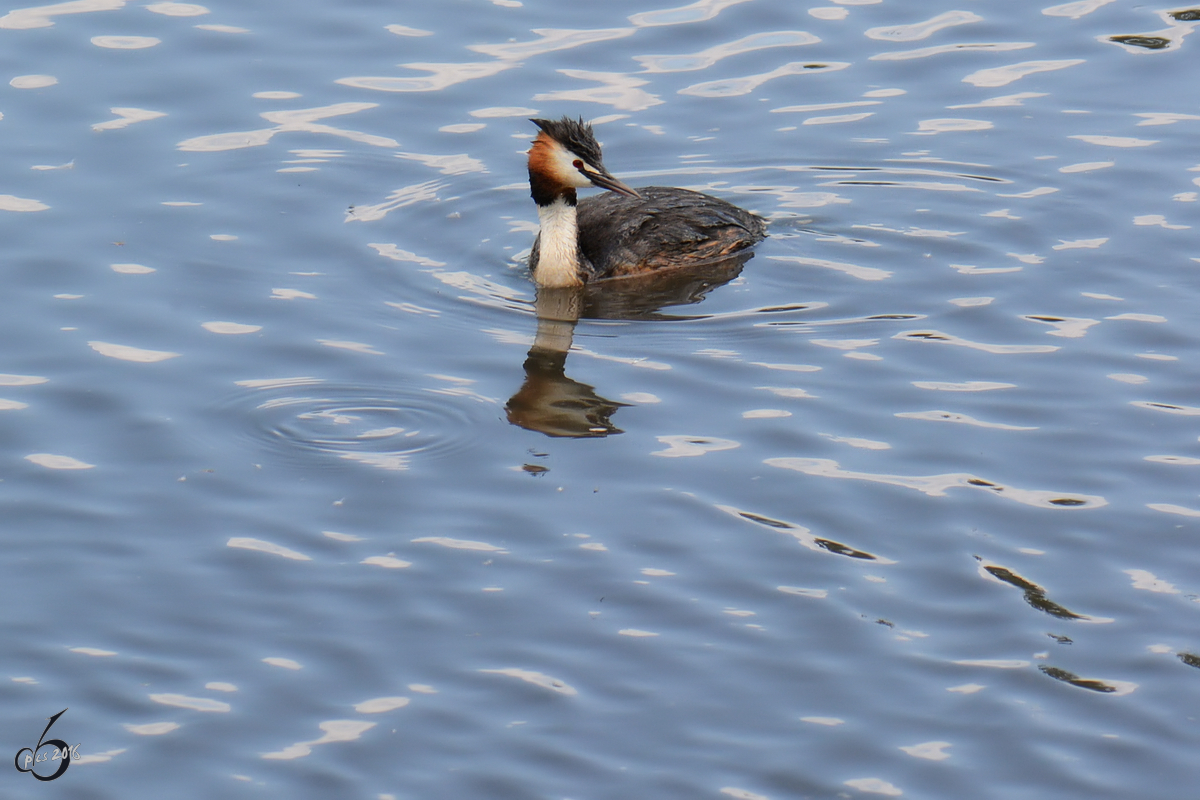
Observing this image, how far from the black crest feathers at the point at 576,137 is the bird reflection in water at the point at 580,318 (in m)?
0.86

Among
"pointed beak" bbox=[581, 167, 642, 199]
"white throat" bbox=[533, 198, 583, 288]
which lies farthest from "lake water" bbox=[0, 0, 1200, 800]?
"pointed beak" bbox=[581, 167, 642, 199]

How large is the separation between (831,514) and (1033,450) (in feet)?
4.12

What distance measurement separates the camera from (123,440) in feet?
27.6

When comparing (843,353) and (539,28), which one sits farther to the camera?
(539,28)

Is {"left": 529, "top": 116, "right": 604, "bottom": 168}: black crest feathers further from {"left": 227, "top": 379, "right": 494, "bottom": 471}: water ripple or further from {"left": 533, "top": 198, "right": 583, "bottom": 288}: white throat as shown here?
{"left": 227, "top": 379, "right": 494, "bottom": 471}: water ripple

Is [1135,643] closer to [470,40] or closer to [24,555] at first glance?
[24,555]

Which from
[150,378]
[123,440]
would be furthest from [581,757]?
[150,378]

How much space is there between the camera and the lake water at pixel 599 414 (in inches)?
243

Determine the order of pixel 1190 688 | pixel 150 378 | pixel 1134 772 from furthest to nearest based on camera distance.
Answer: pixel 150 378, pixel 1190 688, pixel 1134 772

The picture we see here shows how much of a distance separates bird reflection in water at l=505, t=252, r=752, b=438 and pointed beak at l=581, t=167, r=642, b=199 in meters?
0.61

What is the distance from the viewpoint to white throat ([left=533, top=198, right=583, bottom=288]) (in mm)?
11031

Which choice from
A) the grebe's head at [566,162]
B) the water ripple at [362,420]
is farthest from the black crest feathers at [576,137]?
the water ripple at [362,420]

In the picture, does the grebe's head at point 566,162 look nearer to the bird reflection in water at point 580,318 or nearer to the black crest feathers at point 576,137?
the black crest feathers at point 576,137

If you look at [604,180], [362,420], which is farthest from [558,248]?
[362,420]
